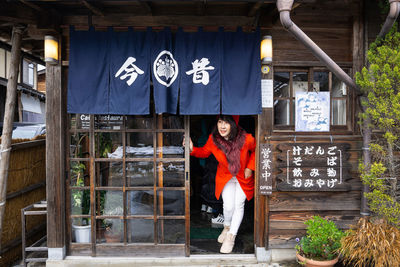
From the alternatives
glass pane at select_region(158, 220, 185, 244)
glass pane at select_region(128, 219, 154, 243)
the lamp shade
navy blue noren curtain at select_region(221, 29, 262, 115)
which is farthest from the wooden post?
the lamp shade

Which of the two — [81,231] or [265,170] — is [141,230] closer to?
[81,231]

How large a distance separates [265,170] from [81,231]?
12.2 feet

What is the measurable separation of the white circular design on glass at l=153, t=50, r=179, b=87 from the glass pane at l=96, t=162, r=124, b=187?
72.5 inches

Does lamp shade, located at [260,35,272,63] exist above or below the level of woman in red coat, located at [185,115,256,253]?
above

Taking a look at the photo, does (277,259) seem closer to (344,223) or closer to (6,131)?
(344,223)

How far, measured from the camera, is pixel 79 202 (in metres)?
5.02

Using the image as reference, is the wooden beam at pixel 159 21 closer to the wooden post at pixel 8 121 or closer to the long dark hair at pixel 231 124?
the wooden post at pixel 8 121

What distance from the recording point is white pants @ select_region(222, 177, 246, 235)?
5441 mm

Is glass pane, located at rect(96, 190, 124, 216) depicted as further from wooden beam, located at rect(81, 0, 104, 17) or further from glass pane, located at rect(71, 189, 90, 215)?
wooden beam, located at rect(81, 0, 104, 17)

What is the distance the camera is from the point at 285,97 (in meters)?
4.92

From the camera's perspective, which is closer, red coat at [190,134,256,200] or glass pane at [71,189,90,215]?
glass pane at [71,189,90,215]

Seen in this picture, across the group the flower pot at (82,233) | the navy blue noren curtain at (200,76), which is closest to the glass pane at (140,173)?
the flower pot at (82,233)

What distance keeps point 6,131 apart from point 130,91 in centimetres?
254

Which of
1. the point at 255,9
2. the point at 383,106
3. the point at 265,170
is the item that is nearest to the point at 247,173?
the point at 265,170
